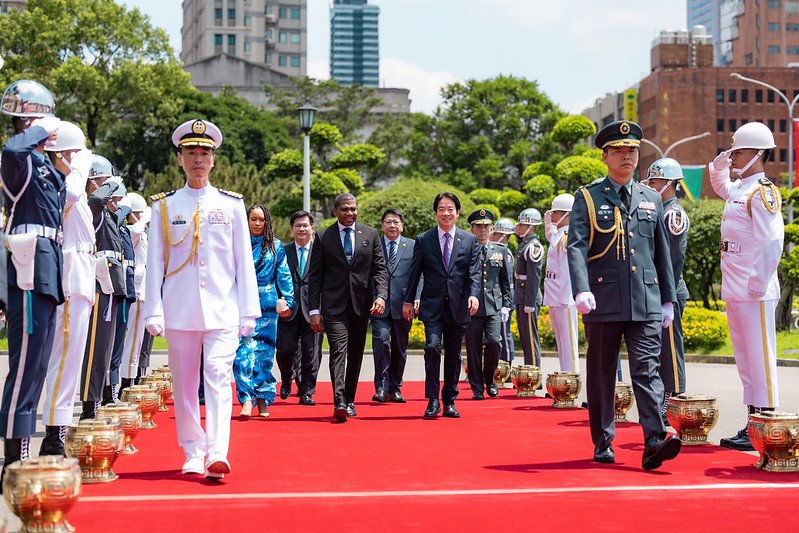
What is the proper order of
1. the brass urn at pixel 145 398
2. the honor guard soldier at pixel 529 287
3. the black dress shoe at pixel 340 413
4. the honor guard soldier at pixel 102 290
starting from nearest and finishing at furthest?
the honor guard soldier at pixel 102 290 → the brass urn at pixel 145 398 → the black dress shoe at pixel 340 413 → the honor guard soldier at pixel 529 287

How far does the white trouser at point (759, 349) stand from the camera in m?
10.0

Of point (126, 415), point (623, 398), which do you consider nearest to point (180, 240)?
point (126, 415)

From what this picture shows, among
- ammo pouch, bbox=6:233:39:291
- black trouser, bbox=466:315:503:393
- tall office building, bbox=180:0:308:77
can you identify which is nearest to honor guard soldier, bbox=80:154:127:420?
ammo pouch, bbox=6:233:39:291

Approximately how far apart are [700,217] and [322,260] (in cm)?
2873

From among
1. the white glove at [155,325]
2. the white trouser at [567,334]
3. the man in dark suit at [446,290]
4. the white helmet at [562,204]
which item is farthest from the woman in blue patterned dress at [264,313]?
the white glove at [155,325]

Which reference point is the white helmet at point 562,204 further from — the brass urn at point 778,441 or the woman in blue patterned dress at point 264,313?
the brass urn at point 778,441

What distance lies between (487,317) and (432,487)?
7.92 m

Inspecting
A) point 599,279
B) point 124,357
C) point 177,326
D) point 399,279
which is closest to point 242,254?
point 177,326

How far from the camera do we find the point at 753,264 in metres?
9.91

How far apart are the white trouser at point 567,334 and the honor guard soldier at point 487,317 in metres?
0.94

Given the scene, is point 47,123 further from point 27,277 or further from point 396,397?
point 396,397

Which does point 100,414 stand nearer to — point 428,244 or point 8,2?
point 428,244

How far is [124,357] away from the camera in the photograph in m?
14.2

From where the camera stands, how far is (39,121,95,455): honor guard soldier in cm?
888
